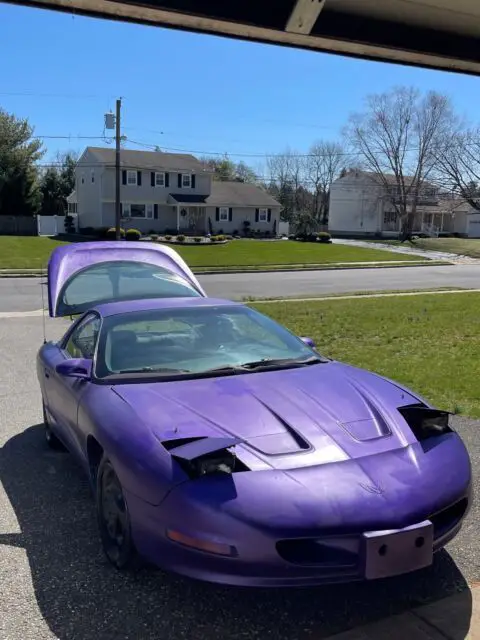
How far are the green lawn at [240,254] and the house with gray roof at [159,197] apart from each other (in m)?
7.00

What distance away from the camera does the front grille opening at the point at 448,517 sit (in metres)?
2.72

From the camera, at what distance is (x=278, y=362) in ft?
12.8

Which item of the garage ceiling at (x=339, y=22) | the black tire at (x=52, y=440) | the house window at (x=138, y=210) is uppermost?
the garage ceiling at (x=339, y=22)

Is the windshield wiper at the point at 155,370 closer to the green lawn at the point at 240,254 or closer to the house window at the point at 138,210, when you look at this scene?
the green lawn at the point at 240,254

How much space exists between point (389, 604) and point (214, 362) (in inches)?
69.0

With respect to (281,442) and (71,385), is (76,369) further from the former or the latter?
(281,442)

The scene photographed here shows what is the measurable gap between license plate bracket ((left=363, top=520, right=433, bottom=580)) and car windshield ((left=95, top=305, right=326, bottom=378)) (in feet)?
4.97

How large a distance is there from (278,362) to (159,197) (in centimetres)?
4753

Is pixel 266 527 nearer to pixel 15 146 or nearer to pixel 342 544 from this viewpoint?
pixel 342 544

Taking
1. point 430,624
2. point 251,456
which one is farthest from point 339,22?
point 430,624

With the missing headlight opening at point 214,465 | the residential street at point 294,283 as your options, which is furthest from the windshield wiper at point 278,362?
the residential street at point 294,283

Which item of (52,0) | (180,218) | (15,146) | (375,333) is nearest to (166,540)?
(52,0)

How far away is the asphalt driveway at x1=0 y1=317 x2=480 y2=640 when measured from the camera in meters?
2.62

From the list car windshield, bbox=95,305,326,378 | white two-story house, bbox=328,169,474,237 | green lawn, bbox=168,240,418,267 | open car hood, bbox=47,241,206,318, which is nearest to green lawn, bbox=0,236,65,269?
green lawn, bbox=168,240,418,267
